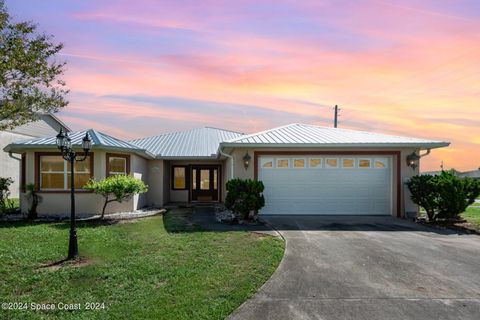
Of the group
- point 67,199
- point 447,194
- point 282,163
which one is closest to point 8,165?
point 67,199

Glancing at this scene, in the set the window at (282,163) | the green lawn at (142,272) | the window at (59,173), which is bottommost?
the green lawn at (142,272)

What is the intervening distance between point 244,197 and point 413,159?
259 inches

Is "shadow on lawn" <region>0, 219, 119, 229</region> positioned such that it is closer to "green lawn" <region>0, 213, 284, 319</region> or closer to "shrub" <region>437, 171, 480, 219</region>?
"green lawn" <region>0, 213, 284, 319</region>

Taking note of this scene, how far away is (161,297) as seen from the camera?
456 centimetres

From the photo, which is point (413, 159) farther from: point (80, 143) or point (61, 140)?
point (80, 143)

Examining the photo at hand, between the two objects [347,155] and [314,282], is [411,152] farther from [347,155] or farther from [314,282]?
[314,282]

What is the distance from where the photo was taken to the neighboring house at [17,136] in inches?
884

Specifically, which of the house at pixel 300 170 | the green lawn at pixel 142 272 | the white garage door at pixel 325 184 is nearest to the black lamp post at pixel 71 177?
the green lawn at pixel 142 272

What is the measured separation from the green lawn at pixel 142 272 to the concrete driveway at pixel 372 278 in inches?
18.3

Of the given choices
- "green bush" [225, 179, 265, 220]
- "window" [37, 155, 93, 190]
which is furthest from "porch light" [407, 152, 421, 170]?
"window" [37, 155, 93, 190]

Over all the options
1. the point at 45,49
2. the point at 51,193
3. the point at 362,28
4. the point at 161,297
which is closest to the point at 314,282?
the point at 161,297

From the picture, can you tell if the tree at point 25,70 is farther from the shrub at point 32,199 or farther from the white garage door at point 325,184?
the white garage door at point 325,184

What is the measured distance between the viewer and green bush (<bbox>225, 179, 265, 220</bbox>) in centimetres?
1069

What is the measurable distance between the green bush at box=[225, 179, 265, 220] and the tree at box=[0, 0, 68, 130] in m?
5.71
